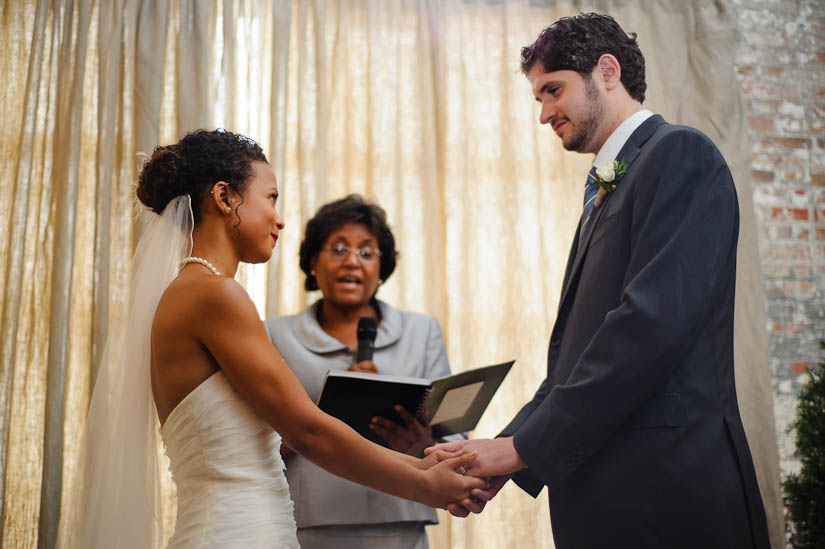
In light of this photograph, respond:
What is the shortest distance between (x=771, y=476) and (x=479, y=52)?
2.54 metres

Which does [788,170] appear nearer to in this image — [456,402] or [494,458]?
[456,402]

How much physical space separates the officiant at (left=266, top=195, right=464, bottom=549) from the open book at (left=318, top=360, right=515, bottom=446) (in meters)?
0.06

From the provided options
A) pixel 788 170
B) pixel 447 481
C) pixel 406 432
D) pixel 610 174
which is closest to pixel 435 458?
pixel 447 481

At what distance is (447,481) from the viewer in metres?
2.05

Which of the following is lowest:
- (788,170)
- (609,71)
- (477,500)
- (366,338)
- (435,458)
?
(477,500)

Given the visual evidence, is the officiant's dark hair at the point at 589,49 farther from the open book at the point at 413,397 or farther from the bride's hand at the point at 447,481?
the bride's hand at the point at 447,481

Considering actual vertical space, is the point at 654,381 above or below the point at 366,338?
below

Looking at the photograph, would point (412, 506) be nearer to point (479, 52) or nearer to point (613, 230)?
point (613, 230)

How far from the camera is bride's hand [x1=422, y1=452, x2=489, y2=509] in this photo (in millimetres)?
2036

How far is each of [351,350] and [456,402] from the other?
1.76 ft

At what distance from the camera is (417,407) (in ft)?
7.90

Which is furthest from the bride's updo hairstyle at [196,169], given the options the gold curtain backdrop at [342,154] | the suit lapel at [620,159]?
the gold curtain backdrop at [342,154]

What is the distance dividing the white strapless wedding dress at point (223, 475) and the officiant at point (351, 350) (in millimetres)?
719

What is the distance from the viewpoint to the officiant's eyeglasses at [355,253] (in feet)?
9.32
